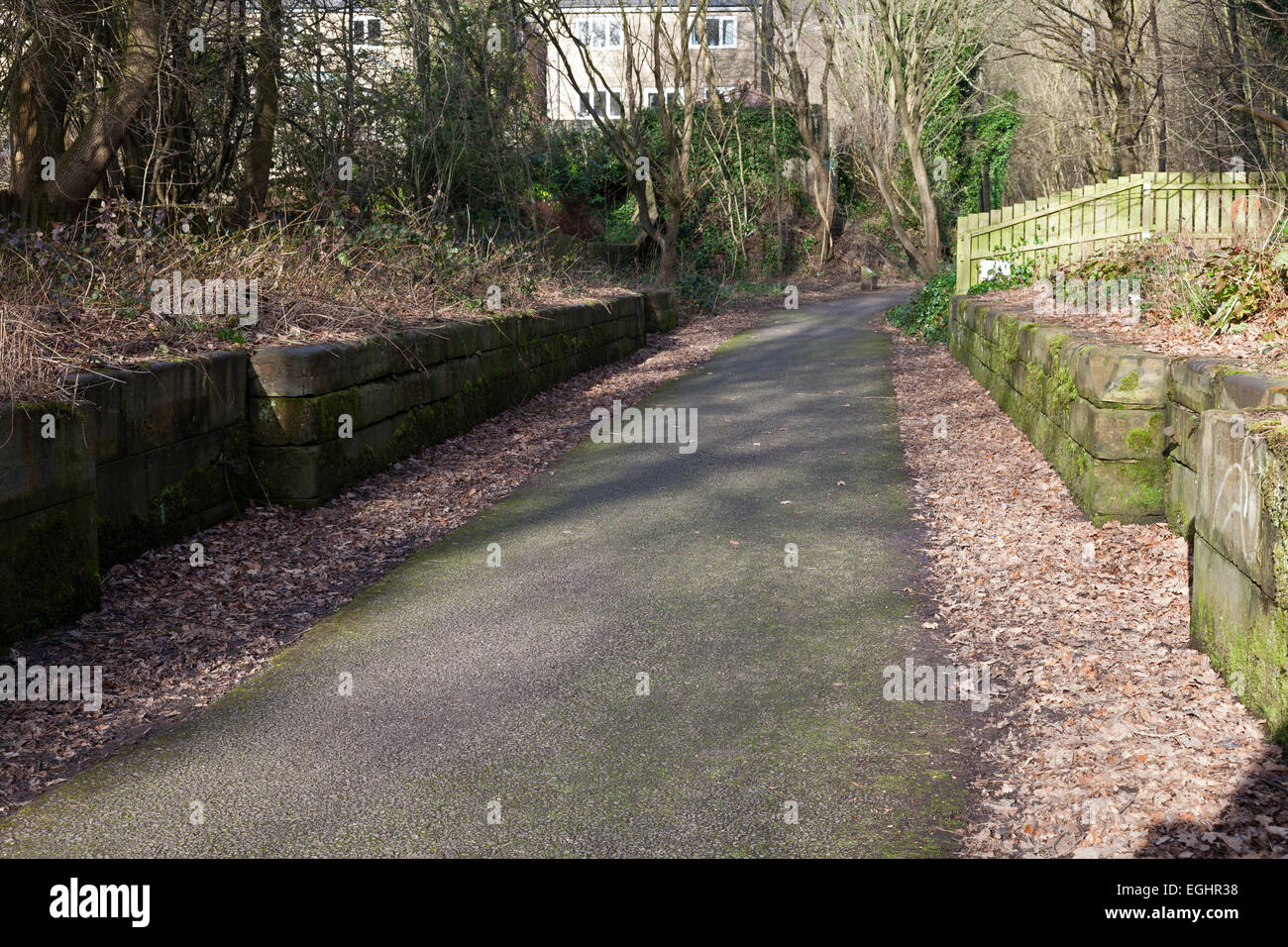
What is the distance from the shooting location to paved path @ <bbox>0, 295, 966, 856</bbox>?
3617 mm

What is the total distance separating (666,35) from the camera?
22688mm

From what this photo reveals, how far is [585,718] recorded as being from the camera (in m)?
4.45

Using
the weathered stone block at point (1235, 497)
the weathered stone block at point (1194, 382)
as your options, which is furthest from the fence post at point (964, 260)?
the weathered stone block at point (1235, 497)

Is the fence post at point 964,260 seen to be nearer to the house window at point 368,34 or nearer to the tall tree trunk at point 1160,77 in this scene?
the tall tree trunk at point 1160,77

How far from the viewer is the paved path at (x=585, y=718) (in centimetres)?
362

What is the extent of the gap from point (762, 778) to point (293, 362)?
467cm

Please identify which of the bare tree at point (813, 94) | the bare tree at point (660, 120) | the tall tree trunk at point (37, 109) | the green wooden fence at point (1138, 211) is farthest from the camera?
the bare tree at point (813, 94)

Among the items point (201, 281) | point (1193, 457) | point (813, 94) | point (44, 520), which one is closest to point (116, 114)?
point (201, 281)

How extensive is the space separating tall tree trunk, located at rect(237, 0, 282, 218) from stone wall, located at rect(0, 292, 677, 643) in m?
3.80

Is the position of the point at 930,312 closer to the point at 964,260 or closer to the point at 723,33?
the point at 964,260

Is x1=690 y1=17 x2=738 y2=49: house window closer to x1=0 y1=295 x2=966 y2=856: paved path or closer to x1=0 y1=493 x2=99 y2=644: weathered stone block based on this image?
x1=0 y1=295 x2=966 y2=856: paved path

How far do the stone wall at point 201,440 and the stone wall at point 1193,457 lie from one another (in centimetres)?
476
